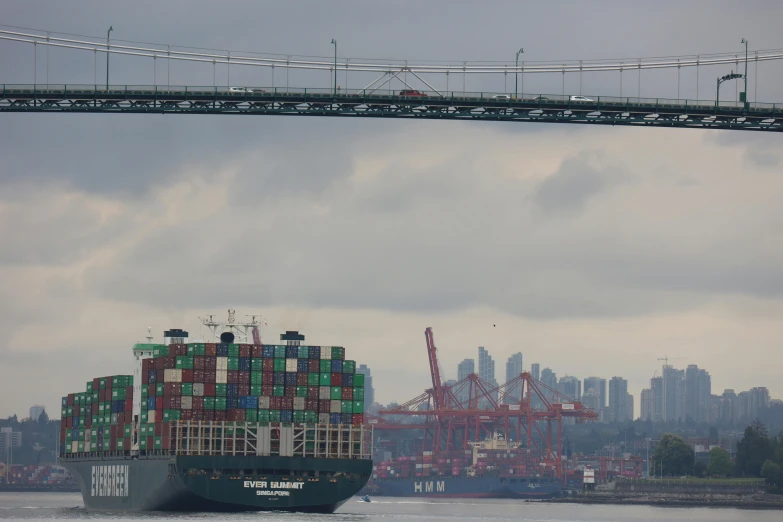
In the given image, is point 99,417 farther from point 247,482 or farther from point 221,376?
point 247,482

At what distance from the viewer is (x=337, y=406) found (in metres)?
90.1

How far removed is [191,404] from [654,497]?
9528 centimetres

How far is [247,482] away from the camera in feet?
282

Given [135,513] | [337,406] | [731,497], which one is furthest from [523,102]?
[731,497]

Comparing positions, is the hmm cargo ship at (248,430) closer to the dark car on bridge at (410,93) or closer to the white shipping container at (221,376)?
the white shipping container at (221,376)

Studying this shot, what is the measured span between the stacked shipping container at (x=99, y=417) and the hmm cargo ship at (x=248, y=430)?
2239mm

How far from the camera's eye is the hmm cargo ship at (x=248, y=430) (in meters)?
86.1

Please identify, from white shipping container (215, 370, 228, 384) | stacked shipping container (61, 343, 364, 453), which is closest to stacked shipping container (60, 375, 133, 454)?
stacked shipping container (61, 343, 364, 453)

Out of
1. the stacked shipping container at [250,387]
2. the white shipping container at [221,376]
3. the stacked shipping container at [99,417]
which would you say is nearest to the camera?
the stacked shipping container at [250,387]

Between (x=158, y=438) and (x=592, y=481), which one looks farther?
(x=592, y=481)

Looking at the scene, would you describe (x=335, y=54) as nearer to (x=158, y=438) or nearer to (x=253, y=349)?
(x=253, y=349)

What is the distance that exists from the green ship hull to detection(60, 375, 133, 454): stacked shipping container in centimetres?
506

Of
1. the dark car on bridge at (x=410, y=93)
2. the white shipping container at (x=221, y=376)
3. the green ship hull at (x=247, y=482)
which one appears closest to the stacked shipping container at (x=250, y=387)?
the white shipping container at (x=221, y=376)

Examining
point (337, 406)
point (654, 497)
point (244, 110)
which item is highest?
point (244, 110)
